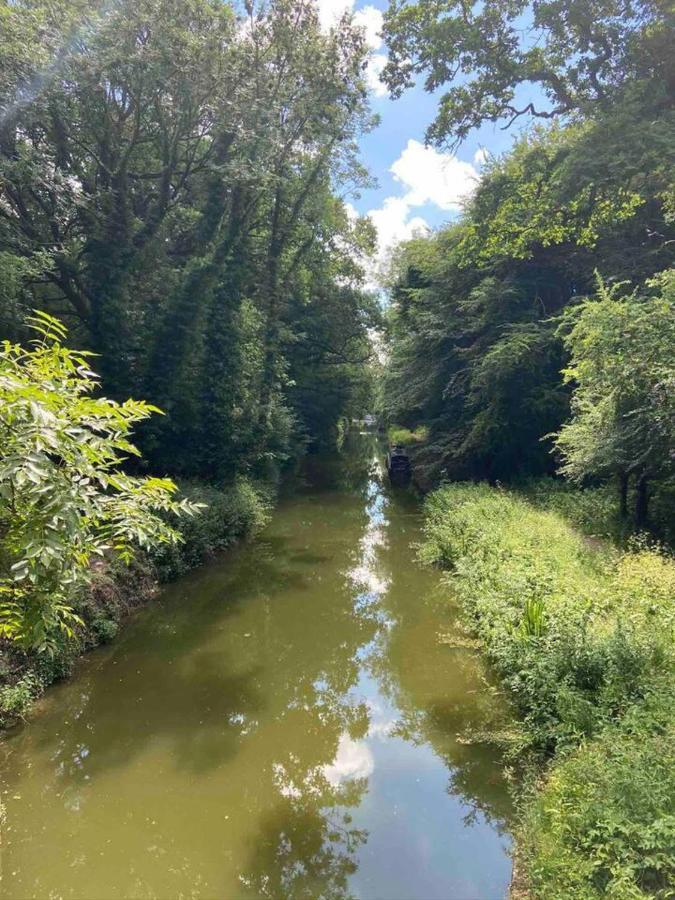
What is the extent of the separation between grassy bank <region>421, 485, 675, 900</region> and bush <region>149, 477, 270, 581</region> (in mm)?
5600

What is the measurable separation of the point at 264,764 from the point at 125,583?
493 centimetres

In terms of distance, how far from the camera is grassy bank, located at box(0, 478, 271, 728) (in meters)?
6.46

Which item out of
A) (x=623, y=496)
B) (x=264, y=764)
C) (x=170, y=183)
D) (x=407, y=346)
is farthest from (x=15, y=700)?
(x=407, y=346)

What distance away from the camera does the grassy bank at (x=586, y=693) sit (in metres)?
3.43

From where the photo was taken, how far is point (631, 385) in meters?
9.53

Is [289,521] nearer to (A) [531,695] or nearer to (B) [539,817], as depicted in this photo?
(A) [531,695]

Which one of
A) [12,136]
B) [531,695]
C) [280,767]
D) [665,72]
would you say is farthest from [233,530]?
[665,72]

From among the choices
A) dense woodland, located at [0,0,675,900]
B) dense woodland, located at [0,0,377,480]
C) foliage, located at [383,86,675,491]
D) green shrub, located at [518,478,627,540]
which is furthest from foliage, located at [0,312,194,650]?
green shrub, located at [518,478,627,540]

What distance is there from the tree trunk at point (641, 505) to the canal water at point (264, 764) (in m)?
4.75

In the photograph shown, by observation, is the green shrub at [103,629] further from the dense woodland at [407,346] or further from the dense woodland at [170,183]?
the dense woodland at [170,183]

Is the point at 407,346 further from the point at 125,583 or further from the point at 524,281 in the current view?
the point at 125,583

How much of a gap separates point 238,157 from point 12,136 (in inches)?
220

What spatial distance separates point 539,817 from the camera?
418 cm

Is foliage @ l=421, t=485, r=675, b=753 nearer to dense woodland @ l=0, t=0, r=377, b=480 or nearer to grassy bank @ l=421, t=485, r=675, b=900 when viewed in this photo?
grassy bank @ l=421, t=485, r=675, b=900
